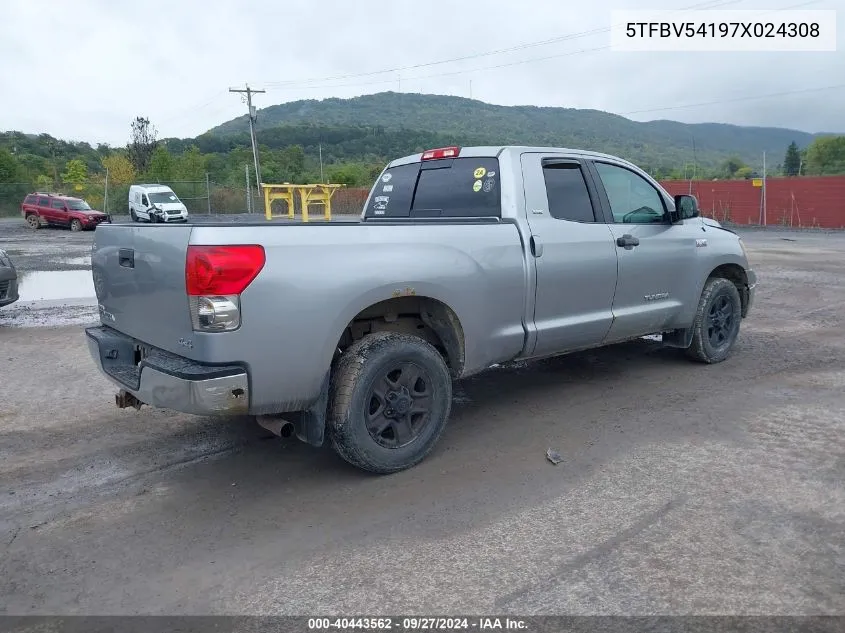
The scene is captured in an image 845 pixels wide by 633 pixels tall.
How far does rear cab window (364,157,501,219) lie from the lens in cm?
504

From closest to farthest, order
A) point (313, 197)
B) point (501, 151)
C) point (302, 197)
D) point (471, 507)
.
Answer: point (471, 507) → point (501, 151) → point (302, 197) → point (313, 197)

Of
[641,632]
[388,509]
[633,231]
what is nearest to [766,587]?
[641,632]

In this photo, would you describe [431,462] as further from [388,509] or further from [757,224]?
[757,224]

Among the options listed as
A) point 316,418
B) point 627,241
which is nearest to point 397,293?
point 316,418

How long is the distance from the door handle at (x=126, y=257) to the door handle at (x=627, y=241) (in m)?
3.51

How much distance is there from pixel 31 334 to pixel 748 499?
8.05 m

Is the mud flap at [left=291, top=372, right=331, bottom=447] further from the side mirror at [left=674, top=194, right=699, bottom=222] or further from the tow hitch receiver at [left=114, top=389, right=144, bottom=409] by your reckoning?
the side mirror at [left=674, top=194, right=699, bottom=222]

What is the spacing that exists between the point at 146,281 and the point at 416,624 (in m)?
2.30

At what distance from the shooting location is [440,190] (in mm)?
5371

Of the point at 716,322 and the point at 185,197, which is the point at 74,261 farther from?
the point at 185,197

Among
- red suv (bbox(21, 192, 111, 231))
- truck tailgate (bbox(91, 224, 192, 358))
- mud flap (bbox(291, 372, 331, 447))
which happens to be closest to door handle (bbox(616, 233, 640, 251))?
mud flap (bbox(291, 372, 331, 447))

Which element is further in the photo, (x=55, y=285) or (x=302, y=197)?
(x=302, y=197)

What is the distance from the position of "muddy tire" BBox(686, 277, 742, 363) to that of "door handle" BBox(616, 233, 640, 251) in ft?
3.89

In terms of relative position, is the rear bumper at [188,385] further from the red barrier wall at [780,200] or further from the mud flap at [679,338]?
the red barrier wall at [780,200]
